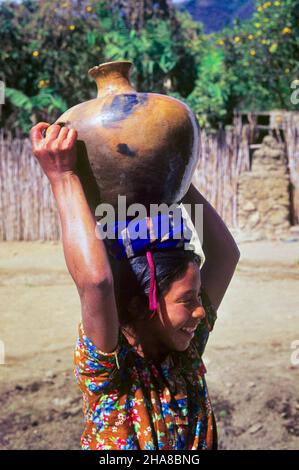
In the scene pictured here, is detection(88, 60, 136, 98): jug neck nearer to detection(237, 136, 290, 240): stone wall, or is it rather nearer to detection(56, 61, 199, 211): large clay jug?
detection(56, 61, 199, 211): large clay jug

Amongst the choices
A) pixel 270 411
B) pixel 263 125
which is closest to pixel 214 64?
pixel 263 125

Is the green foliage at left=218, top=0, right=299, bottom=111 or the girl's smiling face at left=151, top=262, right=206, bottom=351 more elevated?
the green foliage at left=218, top=0, right=299, bottom=111

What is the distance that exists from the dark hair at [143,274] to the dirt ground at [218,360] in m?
2.26

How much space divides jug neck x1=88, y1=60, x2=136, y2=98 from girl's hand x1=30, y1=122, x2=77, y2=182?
0.69ft

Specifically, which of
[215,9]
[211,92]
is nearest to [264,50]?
[211,92]

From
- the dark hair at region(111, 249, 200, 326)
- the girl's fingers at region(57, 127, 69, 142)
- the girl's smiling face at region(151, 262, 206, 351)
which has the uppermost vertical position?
the girl's fingers at region(57, 127, 69, 142)

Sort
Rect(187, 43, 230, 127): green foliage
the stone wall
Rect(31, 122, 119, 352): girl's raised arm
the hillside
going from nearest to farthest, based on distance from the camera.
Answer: Rect(31, 122, 119, 352): girl's raised arm
the stone wall
Rect(187, 43, 230, 127): green foliage
the hillside

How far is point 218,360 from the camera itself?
15.6 feet

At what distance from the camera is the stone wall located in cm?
951

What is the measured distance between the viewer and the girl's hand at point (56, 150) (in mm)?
1459

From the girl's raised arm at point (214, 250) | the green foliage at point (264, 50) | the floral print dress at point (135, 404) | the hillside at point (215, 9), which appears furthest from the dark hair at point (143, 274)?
the hillside at point (215, 9)

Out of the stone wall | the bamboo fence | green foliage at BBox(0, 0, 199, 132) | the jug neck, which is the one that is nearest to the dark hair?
the jug neck

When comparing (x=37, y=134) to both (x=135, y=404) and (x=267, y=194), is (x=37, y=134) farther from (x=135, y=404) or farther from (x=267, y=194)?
(x=267, y=194)

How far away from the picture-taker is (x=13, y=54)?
11602 mm
